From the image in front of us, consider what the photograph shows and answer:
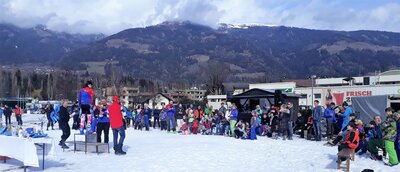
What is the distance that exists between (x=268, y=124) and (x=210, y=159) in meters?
8.24

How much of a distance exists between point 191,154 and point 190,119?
9174mm

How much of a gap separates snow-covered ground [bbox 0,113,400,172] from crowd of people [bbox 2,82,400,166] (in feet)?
1.66

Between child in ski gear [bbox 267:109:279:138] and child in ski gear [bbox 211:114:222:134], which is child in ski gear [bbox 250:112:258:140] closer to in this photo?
child in ski gear [bbox 267:109:279:138]

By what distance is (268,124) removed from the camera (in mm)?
20266

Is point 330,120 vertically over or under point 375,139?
over

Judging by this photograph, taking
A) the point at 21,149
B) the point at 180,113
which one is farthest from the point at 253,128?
the point at 21,149

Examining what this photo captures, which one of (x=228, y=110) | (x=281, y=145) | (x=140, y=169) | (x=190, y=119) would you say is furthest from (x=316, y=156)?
(x=190, y=119)

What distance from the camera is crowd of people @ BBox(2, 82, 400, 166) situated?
12.2 m

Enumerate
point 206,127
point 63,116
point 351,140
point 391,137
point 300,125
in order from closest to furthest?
1. point 351,140
2. point 391,137
3. point 63,116
4. point 300,125
5. point 206,127

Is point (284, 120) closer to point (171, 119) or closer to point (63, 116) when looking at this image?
point (171, 119)

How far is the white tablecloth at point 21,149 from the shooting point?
30.4ft

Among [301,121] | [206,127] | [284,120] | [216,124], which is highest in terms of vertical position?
[284,120]

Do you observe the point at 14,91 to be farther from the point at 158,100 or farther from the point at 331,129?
the point at 331,129

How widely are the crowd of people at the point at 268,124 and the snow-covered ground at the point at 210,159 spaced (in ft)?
1.66
